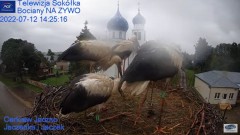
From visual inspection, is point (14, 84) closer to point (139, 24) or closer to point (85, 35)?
point (85, 35)

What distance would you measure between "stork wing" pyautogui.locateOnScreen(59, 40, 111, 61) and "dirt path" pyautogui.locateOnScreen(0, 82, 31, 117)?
157 cm

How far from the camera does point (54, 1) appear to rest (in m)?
1.48

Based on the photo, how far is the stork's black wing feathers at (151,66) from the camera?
3.74 feet

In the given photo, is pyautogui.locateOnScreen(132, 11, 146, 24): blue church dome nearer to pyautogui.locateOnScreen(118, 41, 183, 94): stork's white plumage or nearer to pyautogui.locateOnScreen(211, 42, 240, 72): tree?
pyautogui.locateOnScreen(211, 42, 240, 72): tree

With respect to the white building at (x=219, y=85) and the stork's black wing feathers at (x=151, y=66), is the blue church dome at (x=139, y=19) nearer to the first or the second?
the white building at (x=219, y=85)

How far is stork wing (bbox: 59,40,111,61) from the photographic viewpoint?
1.95 meters

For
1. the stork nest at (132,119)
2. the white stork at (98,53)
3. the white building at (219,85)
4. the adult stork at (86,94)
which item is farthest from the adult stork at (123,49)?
Result: the white building at (219,85)

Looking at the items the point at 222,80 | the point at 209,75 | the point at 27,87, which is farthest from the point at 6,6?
the point at 222,80

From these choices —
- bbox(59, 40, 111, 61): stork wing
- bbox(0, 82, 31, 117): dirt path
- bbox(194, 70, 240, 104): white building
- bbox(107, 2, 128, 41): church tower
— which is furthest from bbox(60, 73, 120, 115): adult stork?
bbox(107, 2, 128, 41): church tower

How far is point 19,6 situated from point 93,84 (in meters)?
0.63

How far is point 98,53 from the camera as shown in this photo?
1.95 m

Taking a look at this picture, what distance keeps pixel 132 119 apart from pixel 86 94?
1.08 feet

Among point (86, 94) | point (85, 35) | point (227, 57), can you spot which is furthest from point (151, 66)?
point (85, 35)

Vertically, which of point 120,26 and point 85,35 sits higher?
point 120,26
